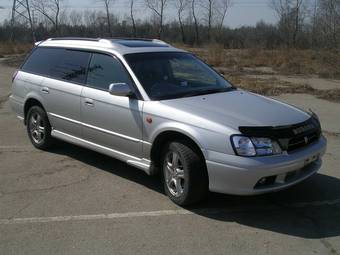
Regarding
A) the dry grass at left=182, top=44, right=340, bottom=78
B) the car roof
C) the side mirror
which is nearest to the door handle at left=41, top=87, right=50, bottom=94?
the car roof

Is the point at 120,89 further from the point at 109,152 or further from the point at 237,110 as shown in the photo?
the point at 237,110

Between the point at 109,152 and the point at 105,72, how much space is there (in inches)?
39.7

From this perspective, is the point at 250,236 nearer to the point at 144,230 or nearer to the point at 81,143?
the point at 144,230

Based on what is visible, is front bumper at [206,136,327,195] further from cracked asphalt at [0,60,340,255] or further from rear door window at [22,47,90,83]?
rear door window at [22,47,90,83]

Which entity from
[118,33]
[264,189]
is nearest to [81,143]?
[264,189]

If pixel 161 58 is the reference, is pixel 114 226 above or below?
below

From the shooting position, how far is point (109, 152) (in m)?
6.15

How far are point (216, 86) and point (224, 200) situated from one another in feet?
5.01

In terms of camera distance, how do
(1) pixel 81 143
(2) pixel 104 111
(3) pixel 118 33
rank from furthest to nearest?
(3) pixel 118 33
(1) pixel 81 143
(2) pixel 104 111

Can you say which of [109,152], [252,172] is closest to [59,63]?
[109,152]

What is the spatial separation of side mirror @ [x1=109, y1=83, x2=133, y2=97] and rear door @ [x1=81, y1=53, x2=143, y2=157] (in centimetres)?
12

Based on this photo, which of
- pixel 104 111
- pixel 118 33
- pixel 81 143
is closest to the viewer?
pixel 104 111

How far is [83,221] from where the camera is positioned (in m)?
4.90

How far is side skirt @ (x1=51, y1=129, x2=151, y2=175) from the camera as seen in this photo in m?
5.68
